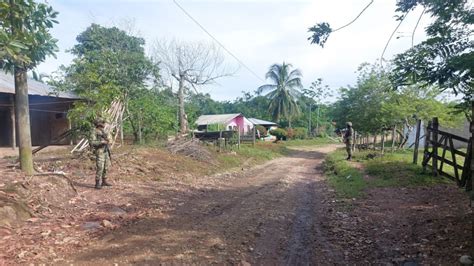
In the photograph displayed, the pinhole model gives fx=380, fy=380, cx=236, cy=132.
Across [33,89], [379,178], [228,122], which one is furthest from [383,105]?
[228,122]

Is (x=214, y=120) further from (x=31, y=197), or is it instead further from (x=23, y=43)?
(x=23, y=43)

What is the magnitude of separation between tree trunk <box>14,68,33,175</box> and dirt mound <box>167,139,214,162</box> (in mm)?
8432

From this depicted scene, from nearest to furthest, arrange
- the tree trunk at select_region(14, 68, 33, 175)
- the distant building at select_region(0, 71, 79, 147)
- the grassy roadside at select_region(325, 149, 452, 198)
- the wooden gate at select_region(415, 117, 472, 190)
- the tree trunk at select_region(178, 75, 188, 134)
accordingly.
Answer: the tree trunk at select_region(14, 68, 33, 175) < the wooden gate at select_region(415, 117, 472, 190) < the grassy roadside at select_region(325, 149, 452, 198) < the distant building at select_region(0, 71, 79, 147) < the tree trunk at select_region(178, 75, 188, 134)

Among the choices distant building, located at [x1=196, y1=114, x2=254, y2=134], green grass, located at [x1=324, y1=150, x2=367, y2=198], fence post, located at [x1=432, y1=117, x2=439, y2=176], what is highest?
distant building, located at [x1=196, y1=114, x2=254, y2=134]

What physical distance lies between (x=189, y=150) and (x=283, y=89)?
3259 cm

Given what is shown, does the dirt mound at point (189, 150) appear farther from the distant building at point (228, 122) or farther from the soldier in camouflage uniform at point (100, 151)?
the distant building at point (228, 122)

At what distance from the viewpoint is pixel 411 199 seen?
8578 mm

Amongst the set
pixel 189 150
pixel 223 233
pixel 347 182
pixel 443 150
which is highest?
pixel 443 150

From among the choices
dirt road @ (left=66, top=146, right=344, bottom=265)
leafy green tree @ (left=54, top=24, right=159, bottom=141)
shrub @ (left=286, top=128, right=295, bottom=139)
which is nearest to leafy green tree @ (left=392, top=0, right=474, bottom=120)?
dirt road @ (left=66, top=146, right=344, bottom=265)

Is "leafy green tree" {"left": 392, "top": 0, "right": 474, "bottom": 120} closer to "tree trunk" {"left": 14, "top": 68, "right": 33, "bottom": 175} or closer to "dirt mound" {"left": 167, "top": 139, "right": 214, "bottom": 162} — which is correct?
"tree trunk" {"left": 14, "top": 68, "right": 33, "bottom": 175}

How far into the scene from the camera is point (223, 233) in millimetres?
6062

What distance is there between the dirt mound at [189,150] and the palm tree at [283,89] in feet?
105

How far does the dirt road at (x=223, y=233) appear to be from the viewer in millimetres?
4992

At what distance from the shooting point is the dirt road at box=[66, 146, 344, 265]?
197 inches
